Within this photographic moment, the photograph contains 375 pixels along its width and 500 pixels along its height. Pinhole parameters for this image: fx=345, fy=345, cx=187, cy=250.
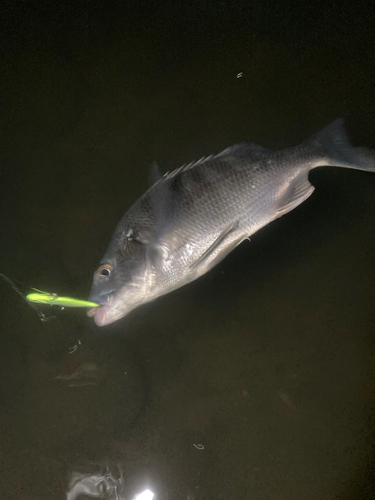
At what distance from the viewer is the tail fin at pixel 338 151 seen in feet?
5.69

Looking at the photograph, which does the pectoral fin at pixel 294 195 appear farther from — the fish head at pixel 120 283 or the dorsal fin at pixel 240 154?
the fish head at pixel 120 283

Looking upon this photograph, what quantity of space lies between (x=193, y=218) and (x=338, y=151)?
0.83 m

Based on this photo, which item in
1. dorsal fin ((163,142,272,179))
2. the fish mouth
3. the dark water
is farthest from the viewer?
the dark water

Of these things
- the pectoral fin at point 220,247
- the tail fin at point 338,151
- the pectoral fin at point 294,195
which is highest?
the tail fin at point 338,151

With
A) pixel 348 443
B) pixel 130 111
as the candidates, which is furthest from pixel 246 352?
pixel 130 111

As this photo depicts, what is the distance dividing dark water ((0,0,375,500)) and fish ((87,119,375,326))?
336 mm

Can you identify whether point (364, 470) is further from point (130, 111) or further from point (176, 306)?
point (130, 111)

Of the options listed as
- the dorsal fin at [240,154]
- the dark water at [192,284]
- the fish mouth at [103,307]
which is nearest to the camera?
the fish mouth at [103,307]

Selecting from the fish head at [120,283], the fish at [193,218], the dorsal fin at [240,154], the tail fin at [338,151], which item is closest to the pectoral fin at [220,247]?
the fish at [193,218]

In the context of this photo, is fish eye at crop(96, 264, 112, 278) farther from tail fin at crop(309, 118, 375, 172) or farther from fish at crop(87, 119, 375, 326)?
tail fin at crop(309, 118, 375, 172)

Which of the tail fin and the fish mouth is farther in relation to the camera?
the tail fin

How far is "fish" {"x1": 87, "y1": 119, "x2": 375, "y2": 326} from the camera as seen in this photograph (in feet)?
5.20

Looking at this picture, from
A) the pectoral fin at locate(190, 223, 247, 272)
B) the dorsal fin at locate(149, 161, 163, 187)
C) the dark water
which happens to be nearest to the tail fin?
the dark water

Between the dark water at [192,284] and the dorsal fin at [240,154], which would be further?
the dark water at [192,284]
